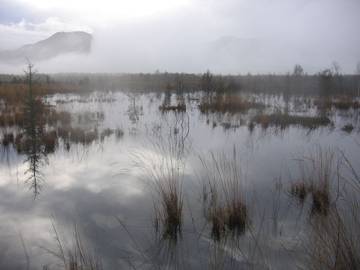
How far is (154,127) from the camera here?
1107 centimetres

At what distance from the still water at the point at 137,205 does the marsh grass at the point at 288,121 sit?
2525 mm

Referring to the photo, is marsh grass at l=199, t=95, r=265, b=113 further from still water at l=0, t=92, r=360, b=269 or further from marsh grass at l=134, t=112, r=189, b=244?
still water at l=0, t=92, r=360, b=269

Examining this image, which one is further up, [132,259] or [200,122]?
[200,122]

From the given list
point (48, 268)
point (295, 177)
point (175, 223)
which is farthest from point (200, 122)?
point (48, 268)

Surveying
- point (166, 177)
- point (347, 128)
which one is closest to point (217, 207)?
point (166, 177)

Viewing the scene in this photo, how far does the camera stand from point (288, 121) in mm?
12859

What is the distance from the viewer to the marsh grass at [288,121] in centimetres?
1227

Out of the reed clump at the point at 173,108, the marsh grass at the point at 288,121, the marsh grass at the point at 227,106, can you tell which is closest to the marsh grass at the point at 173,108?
the reed clump at the point at 173,108

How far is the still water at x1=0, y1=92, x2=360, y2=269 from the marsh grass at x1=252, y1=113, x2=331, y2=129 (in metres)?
2.53

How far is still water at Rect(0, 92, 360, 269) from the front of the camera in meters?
3.44

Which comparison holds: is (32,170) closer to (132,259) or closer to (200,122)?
(132,259)

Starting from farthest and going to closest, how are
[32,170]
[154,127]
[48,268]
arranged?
[154,127], [32,170], [48,268]

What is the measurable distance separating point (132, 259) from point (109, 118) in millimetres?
10688

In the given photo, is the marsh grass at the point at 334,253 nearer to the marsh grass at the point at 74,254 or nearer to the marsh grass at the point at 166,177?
the marsh grass at the point at 166,177
